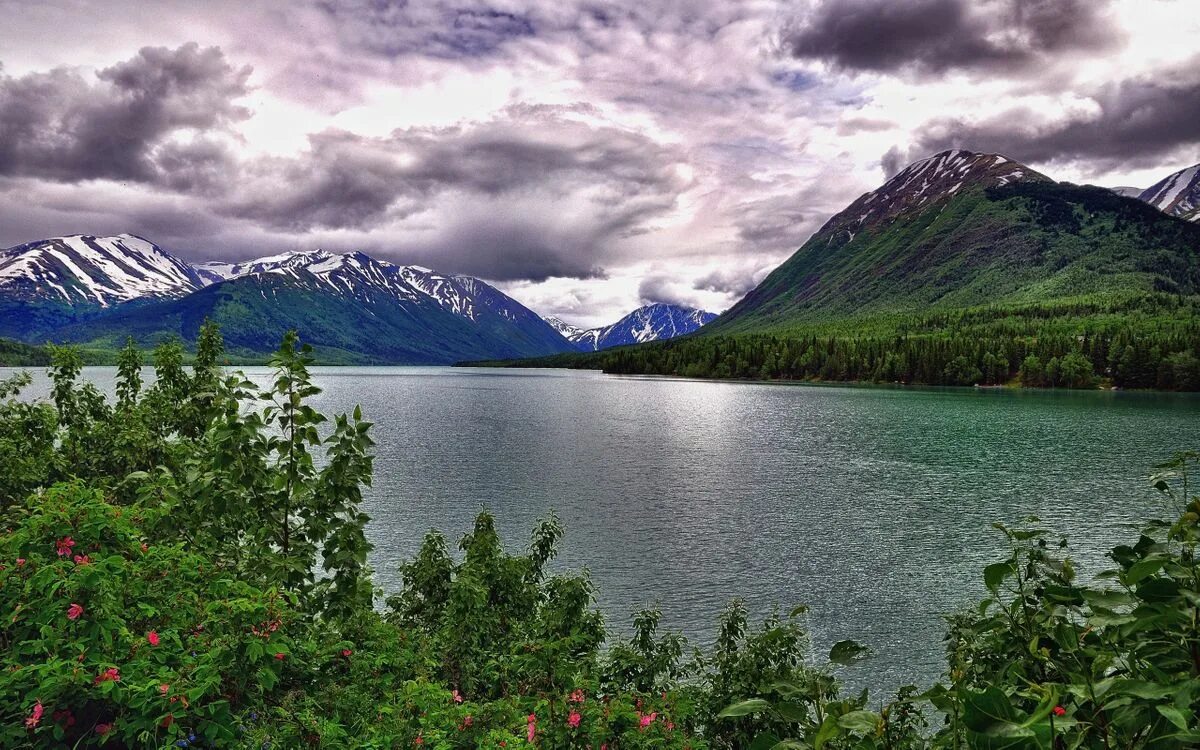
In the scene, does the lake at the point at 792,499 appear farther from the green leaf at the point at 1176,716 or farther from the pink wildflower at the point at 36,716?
the pink wildflower at the point at 36,716

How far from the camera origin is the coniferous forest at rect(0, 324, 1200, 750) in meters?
3.23

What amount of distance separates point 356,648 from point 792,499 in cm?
4727

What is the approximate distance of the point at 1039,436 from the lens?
9006 cm

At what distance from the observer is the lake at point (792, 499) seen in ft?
104

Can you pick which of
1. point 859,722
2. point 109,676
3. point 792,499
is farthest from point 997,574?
point 792,499

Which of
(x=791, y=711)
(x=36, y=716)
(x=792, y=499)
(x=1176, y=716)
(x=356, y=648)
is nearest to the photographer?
(x=1176, y=716)

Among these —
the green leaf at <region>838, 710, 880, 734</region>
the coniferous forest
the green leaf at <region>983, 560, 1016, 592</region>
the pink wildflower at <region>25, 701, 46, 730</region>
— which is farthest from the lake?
the pink wildflower at <region>25, 701, 46, 730</region>

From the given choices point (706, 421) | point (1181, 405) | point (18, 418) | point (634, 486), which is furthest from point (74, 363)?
point (1181, 405)

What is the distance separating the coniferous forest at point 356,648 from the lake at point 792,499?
1024 cm

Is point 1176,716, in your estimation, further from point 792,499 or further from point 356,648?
point 792,499

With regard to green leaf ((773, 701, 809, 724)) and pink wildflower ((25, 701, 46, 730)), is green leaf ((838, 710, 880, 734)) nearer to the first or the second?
green leaf ((773, 701, 809, 724))

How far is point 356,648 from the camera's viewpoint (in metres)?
12.1

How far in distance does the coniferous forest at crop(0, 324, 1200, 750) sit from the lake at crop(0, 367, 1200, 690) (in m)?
10.2

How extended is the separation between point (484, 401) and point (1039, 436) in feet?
376
